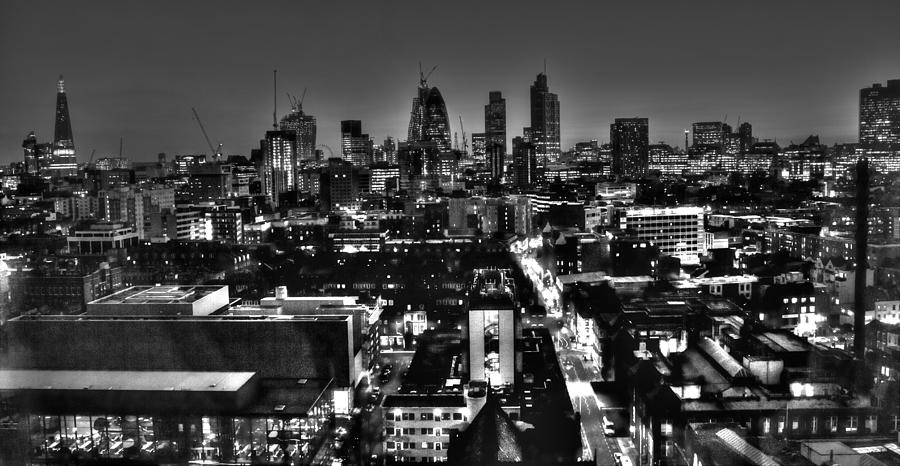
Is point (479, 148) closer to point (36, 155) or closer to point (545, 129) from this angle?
point (545, 129)

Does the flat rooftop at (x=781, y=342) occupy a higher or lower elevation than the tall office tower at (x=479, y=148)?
lower

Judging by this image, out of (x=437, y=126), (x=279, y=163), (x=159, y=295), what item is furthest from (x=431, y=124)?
(x=159, y=295)

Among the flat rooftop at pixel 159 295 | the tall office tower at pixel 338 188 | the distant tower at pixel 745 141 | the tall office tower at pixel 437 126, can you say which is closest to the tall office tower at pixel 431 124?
the tall office tower at pixel 437 126

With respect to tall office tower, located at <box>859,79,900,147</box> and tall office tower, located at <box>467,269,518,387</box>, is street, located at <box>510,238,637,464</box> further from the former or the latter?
tall office tower, located at <box>859,79,900,147</box>

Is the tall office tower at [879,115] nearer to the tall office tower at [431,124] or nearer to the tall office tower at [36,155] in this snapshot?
the tall office tower at [36,155]

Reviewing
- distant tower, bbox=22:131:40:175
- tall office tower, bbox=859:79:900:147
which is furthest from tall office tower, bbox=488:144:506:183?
distant tower, bbox=22:131:40:175

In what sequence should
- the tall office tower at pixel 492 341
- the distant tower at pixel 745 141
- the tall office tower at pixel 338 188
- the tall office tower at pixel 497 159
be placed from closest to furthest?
the tall office tower at pixel 492 341 < the distant tower at pixel 745 141 < the tall office tower at pixel 338 188 < the tall office tower at pixel 497 159
